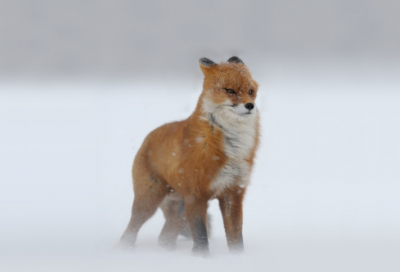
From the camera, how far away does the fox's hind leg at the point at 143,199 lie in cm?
497

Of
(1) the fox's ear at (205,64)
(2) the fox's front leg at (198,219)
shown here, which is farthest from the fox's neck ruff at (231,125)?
(2) the fox's front leg at (198,219)

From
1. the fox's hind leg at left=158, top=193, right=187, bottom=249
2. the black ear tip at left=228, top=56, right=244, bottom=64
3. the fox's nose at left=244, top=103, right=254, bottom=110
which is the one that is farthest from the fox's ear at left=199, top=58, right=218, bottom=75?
the fox's hind leg at left=158, top=193, right=187, bottom=249

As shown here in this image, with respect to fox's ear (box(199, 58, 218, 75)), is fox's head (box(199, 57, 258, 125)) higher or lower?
lower

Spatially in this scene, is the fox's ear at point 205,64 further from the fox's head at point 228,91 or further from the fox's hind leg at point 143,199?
the fox's hind leg at point 143,199

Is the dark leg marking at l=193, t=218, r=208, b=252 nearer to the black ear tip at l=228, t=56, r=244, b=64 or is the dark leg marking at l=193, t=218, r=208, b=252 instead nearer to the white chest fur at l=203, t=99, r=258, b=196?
the white chest fur at l=203, t=99, r=258, b=196

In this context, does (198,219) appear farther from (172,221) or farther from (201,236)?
(172,221)

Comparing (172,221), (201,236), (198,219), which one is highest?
(198,219)

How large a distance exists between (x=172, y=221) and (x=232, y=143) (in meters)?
1.18

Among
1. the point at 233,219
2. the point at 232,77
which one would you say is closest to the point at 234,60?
the point at 232,77

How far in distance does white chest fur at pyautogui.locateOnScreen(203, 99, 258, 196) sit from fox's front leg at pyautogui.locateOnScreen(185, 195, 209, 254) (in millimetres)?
166

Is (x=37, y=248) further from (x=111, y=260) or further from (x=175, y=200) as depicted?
(x=175, y=200)

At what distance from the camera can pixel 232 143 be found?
453 centimetres

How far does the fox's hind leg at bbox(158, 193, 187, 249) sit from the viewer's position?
5131 mm

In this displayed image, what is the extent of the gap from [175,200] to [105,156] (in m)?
2.66
